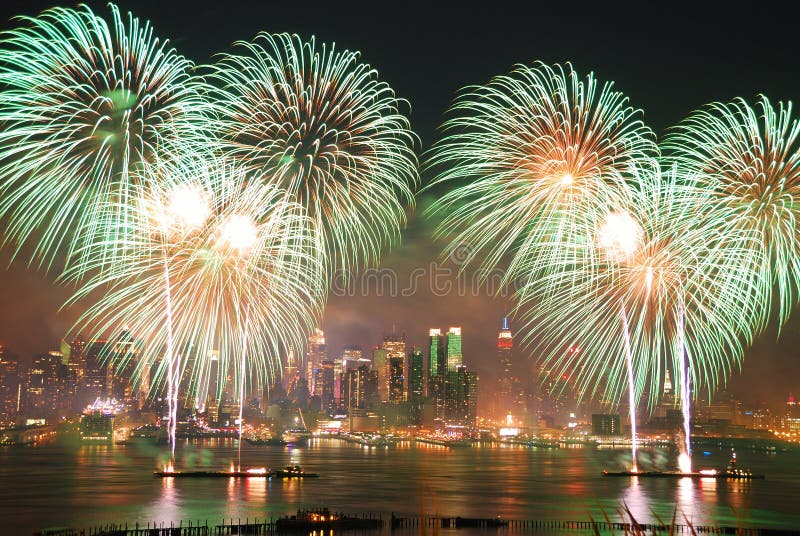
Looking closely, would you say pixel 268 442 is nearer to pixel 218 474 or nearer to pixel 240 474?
pixel 240 474

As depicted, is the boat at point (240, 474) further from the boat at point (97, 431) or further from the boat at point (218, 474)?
the boat at point (97, 431)

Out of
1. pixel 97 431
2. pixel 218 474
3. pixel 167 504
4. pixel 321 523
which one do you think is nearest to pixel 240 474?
pixel 218 474

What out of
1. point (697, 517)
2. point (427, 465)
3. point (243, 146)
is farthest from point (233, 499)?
point (427, 465)

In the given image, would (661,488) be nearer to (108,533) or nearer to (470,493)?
(470,493)

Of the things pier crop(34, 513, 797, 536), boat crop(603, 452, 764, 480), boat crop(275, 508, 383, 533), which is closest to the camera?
pier crop(34, 513, 797, 536)

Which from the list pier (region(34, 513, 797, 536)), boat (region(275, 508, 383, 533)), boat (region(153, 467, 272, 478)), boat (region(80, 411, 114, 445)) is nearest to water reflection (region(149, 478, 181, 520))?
pier (region(34, 513, 797, 536))

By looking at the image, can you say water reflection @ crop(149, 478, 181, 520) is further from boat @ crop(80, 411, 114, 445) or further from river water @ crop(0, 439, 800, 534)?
boat @ crop(80, 411, 114, 445)

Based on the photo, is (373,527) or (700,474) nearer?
(373,527)

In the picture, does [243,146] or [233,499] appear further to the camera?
[233,499]

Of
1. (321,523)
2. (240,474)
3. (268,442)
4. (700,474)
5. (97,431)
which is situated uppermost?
(321,523)
